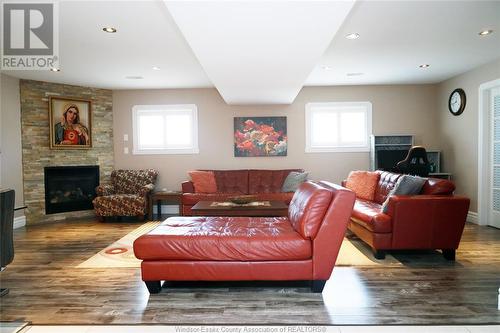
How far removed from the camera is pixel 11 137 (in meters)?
5.02

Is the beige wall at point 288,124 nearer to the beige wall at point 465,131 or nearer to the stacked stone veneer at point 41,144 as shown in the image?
the beige wall at point 465,131

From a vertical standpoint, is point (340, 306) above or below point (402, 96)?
below

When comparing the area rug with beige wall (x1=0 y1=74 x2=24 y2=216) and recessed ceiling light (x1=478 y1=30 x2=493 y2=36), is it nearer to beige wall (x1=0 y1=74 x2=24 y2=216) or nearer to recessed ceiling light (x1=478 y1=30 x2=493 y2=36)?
beige wall (x1=0 y1=74 x2=24 y2=216)

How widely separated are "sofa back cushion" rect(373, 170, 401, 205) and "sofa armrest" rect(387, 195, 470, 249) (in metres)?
0.91

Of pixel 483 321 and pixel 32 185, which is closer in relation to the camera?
pixel 483 321

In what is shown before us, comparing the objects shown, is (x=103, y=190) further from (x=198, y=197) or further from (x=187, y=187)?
(x=198, y=197)

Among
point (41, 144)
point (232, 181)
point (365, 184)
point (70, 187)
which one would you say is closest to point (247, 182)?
point (232, 181)

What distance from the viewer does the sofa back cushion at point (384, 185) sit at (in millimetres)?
4157

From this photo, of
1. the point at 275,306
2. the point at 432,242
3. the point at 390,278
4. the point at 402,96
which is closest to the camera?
the point at 275,306

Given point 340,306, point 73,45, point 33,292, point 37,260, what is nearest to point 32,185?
point 37,260

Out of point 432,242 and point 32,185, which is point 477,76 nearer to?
point 432,242

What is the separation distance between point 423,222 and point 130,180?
5107 mm

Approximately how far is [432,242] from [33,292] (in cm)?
396

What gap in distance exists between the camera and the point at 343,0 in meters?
2.06
